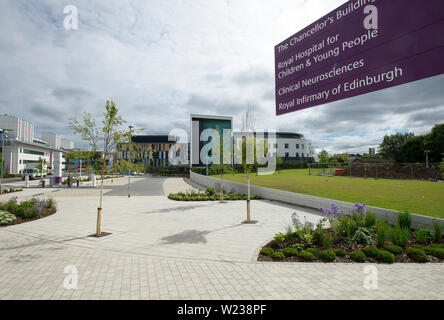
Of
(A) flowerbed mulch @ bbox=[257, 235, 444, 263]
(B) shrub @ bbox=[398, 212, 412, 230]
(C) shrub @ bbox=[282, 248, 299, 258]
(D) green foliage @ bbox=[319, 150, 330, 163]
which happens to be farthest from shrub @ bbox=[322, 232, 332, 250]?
(D) green foliage @ bbox=[319, 150, 330, 163]

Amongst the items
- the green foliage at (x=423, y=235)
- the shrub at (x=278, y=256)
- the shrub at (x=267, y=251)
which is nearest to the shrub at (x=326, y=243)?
the shrub at (x=278, y=256)

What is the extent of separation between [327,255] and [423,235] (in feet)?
9.80

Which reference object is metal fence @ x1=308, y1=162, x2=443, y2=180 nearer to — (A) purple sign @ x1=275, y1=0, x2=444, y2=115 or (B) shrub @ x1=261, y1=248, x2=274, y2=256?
(B) shrub @ x1=261, y1=248, x2=274, y2=256

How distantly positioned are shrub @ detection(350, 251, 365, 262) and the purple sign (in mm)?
3704

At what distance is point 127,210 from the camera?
11.8m

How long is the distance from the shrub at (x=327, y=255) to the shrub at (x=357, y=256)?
17.4 inches

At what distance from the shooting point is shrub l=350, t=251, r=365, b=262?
5020 mm

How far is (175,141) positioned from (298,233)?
89.0m

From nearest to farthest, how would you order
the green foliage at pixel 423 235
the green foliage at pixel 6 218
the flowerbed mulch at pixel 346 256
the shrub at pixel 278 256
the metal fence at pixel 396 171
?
1. the flowerbed mulch at pixel 346 256
2. the shrub at pixel 278 256
3. the green foliage at pixel 423 235
4. the green foliage at pixel 6 218
5. the metal fence at pixel 396 171

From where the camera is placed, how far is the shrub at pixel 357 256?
502 centimetres

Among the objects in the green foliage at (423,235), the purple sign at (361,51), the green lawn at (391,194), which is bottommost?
the green foliage at (423,235)

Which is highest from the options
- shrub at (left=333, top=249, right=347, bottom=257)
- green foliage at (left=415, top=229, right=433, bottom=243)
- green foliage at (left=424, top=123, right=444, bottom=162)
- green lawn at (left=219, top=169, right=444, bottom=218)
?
green foliage at (left=424, top=123, right=444, bottom=162)

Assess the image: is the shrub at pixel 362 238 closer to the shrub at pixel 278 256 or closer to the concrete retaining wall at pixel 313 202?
the concrete retaining wall at pixel 313 202

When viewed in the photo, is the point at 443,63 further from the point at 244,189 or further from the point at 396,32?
the point at 244,189
